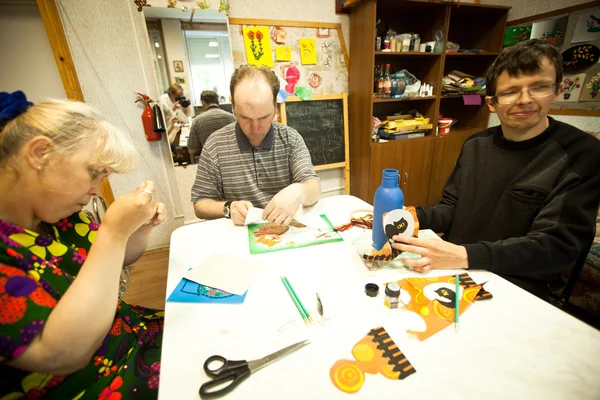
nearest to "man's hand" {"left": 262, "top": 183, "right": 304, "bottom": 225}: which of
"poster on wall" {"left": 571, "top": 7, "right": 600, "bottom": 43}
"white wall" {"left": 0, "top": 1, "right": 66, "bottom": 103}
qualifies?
"white wall" {"left": 0, "top": 1, "right": 66, "bottom": 103}

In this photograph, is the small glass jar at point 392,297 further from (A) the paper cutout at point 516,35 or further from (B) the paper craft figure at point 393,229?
(A) the paper cutout at point 516,35

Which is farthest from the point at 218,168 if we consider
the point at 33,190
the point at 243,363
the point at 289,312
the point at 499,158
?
the point at 499,158

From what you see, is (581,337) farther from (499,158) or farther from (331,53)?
(331,53)

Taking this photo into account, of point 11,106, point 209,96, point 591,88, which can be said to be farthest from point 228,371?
point 591,88

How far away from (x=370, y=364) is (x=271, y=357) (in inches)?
7.7

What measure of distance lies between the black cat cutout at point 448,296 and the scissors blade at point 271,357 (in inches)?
14.0

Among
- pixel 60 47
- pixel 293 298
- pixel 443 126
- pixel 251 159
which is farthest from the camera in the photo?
pixel 443 126

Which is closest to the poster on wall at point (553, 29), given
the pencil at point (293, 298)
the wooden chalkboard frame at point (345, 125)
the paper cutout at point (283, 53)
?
the wooden chalkboard frame at point (345, 125)

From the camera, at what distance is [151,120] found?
7.16 feet

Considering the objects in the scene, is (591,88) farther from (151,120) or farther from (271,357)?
(151,120)

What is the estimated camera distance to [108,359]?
656 millimetres

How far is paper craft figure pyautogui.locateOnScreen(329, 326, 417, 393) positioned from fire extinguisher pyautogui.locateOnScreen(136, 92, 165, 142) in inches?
88.2

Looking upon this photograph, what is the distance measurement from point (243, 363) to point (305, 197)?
2.66 ft

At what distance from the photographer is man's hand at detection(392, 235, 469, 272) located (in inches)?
31.3
